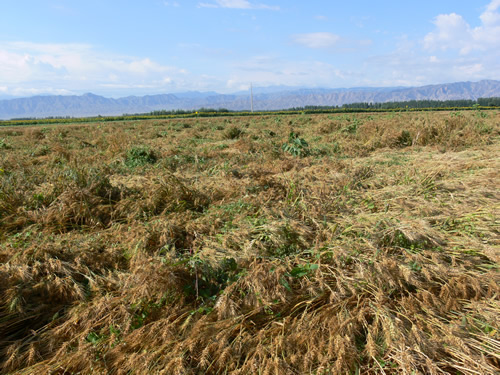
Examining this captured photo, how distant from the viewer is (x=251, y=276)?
2816mm

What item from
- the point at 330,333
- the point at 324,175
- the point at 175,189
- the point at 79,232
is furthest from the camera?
the point at 324,175

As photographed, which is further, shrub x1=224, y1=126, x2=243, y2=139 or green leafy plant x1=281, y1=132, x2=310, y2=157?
shrub x1=224, y1=126, x2=243, y2=139

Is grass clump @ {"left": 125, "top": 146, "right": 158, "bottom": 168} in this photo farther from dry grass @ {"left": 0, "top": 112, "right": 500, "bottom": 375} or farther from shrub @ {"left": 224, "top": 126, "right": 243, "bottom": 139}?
shrub @ {"left": 224, "top": 126, "right": 243, "bottom": 139}

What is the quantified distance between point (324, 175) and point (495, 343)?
3.96 metres

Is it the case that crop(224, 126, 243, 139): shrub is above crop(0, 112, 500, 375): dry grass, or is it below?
above

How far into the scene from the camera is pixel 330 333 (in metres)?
2.26

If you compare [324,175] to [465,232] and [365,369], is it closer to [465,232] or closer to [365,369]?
[465,232]

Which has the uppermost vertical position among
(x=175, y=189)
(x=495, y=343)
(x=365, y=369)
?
(x=175, y=189)

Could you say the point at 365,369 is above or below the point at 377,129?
below

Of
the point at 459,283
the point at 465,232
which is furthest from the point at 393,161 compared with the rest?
the point at 459,283

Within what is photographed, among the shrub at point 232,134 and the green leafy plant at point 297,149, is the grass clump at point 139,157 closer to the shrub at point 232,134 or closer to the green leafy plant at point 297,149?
the green leafy plant at point 297,149

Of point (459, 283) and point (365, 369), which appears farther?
point (459, 283)

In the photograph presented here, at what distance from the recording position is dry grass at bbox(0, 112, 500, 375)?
2166 millimetres

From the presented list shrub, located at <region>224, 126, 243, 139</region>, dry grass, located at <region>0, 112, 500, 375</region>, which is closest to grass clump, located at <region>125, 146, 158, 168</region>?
dry grass, located at <region>0, 112, 500, 375</region>
